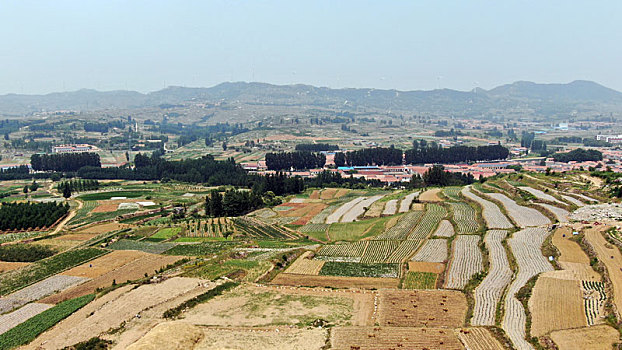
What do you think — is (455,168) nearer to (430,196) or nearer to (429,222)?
(430,196)

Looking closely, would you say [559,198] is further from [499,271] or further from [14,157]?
[14,157]

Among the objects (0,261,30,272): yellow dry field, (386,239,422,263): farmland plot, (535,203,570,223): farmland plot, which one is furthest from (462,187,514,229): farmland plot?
(0,261,30,272): yellow dry field

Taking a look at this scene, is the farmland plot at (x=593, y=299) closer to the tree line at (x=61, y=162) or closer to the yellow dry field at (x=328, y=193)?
the yellow dry field at (x=328, y=193)

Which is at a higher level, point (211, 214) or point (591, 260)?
point (591, 260)

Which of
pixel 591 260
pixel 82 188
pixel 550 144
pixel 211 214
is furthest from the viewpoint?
pixel 550 144

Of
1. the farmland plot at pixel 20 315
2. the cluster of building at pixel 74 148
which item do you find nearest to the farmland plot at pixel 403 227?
the farmland plot at pixel 20 315

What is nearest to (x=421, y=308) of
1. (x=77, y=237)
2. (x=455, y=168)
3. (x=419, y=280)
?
(x=419, y=280)

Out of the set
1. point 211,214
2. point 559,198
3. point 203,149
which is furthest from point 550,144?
point 211,214
